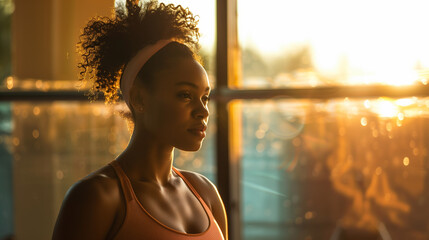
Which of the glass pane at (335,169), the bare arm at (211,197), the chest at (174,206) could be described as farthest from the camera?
the glass pane at (335,169)

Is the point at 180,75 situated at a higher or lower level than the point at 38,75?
lower

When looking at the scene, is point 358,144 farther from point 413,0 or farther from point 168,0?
point 168,0

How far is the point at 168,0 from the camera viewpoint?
1134mm

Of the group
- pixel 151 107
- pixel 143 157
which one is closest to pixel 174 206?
pixel 143 157

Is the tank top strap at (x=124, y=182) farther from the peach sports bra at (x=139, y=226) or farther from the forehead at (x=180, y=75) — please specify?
the forehead at (x=180, y=75)

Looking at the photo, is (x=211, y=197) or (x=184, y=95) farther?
(x=211, y=197)

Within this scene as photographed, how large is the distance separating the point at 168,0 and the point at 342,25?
1144 mm

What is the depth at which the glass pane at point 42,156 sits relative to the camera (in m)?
2.39

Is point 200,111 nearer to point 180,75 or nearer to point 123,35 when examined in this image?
point 180,75

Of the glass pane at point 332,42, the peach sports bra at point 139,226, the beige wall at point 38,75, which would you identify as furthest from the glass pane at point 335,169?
the peach sports bra at point 139,226

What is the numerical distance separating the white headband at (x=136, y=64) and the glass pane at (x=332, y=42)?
1.12 metres

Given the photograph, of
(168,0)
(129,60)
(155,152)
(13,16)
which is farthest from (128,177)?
(13,16)

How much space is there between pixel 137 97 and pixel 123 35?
15 cm

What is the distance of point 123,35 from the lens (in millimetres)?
1067
